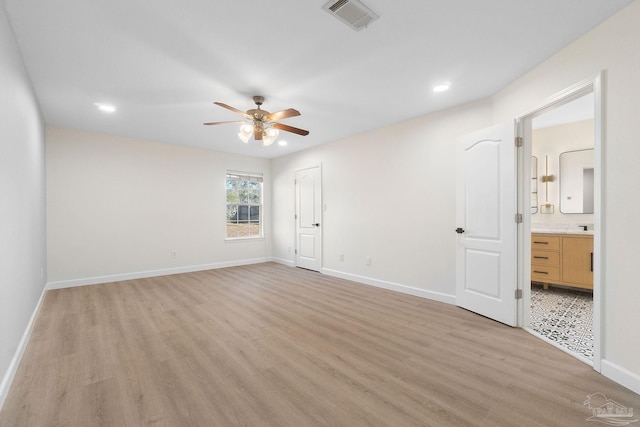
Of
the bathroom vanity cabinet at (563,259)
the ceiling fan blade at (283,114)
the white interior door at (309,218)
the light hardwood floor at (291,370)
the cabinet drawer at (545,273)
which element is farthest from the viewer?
the white interior door at (309,218)

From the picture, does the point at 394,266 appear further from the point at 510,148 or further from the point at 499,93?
the point at 499,93

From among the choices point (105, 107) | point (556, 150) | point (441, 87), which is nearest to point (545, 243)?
point (556, 150)

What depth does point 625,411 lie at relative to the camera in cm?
163

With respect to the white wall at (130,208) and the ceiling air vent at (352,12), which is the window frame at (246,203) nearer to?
the white wall at (130,208)

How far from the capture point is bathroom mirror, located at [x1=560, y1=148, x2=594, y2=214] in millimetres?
4367

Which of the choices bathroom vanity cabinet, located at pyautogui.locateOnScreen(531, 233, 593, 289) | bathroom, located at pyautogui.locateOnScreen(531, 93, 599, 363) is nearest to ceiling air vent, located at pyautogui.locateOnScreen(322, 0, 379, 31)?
bathroom, located at pyautogui.locateOnScreen(531, 93, 599, 363)

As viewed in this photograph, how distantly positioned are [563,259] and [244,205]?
19.6 feet

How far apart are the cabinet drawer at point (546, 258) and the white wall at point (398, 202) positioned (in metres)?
1.79

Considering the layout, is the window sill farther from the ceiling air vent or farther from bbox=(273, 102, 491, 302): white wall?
the ceiling air vent

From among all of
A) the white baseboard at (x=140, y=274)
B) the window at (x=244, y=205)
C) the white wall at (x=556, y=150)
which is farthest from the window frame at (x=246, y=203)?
the white wall at (x=556, y=150)

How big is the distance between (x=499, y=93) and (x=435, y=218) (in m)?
1.62

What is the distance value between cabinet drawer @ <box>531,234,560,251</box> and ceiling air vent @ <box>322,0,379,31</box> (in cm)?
416

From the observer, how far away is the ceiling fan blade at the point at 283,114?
2.85m

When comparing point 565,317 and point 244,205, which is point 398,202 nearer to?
point 565,317
